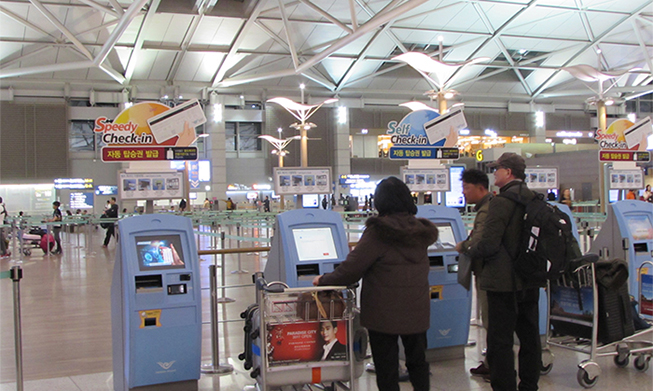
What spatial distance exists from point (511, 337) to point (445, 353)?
49.8 inches

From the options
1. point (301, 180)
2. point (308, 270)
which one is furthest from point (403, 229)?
point (301, 180)

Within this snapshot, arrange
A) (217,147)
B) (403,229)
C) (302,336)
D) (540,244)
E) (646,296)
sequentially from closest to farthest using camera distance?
(403,229)
(302,336)
(540,244)
(646,296)
(217,147)

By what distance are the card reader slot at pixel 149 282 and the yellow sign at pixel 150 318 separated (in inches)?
6.3

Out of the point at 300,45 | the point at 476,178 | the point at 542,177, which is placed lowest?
the point at 476,178

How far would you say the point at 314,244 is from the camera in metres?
4.12


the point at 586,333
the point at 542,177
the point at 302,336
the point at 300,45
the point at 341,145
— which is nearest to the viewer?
the point at 302,336

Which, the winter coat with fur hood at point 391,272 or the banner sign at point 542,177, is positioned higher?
the banner sign at point 542,177

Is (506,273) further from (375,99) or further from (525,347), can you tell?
(375,99)

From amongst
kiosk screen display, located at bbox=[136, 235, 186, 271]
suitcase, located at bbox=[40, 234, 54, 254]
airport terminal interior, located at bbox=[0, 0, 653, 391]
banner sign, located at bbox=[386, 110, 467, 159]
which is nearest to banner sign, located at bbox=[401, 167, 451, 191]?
airport terminal interior, located at bbox=[0, 0, 653, 391]

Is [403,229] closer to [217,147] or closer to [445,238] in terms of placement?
[445,238]

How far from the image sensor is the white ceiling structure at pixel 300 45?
28.0 m

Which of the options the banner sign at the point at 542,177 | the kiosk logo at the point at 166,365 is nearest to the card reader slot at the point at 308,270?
the kiosk logo at the point at 166,365

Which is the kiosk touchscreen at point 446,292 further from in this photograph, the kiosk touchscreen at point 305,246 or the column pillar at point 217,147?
the column pillar at point 217,147

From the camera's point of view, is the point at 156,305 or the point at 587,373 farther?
the point at 587,373
